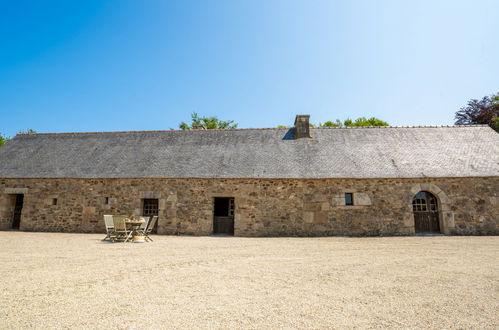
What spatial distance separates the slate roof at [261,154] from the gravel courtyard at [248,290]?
5275 millimetres

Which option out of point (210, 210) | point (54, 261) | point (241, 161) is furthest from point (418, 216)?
point (54, 261)

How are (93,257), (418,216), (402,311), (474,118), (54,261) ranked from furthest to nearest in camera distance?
(474,118), (418,216), (93,257), (54,261), (402,311)

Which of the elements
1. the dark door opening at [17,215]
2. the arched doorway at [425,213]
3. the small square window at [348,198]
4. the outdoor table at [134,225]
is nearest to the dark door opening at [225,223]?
the outdoor table at [134,225]

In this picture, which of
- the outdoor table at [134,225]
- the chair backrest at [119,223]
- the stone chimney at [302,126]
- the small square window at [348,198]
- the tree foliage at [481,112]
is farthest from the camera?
the tree foliage at [481,112]

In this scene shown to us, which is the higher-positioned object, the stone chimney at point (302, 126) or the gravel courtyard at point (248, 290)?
the stone chimney at point (302, 126)

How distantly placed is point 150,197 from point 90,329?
890cm

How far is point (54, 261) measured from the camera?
17.1 ft

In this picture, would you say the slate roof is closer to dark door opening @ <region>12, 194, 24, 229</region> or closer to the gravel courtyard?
dark door opening @ <region>12, 194, 24, 229</region>

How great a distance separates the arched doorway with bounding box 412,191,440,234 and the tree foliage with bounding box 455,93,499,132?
14724 millimetres

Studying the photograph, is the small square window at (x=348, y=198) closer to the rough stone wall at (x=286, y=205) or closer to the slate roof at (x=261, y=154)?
the rough stone wall at (x=286, y=205)

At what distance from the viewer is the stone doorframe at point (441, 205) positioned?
1000cm

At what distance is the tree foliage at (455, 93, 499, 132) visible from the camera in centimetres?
2070

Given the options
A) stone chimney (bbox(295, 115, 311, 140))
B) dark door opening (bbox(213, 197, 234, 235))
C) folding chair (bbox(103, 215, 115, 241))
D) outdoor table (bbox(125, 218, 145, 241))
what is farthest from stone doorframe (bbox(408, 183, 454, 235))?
folding chair (bbox(103, 215, 115, 241))

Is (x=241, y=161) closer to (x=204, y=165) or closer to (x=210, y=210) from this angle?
(x=204, y=165)
